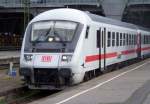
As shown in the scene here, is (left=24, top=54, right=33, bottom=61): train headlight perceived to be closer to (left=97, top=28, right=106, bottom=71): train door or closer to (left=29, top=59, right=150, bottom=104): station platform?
(left=29, top=59, right=150, bottom=104): station platform

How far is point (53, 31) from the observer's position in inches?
759

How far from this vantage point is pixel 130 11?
7625 centimetres

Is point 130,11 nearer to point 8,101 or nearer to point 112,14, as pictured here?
point 112,14

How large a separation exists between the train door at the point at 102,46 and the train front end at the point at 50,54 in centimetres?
334

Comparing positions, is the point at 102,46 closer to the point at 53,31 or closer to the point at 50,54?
the point at 53,31

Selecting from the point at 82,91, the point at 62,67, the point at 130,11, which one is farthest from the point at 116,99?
the point at 130,11

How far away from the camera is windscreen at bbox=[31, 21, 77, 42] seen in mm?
19016

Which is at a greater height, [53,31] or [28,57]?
[53,31]

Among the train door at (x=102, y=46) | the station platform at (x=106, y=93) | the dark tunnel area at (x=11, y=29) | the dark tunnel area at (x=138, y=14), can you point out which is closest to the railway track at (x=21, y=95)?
the station platform at (x=106, y=93)

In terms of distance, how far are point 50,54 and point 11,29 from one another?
85.2m

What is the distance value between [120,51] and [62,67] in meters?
11.7

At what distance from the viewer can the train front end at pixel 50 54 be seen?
718 inches

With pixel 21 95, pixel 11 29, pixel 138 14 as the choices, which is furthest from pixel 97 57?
pixel 11 29

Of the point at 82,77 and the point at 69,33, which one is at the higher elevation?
the point at 69,33
